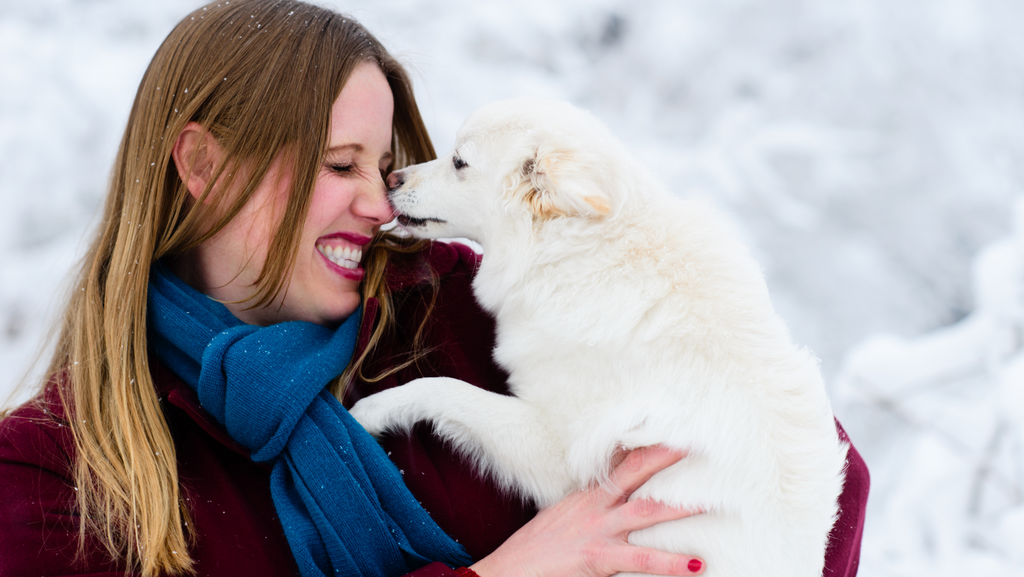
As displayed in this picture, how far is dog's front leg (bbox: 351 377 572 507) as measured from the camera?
1.51 metres

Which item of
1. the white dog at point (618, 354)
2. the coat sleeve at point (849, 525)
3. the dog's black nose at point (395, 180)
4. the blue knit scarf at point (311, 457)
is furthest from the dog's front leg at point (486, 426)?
the coat sleeve at point (849, 525)

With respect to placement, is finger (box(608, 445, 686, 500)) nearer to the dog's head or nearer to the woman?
the woman

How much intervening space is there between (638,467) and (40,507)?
134cm

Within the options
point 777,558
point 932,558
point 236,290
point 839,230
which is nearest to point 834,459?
point 777,558

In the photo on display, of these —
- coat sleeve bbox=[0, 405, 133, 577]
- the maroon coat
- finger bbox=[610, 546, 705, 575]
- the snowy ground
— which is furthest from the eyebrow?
the snowy ground

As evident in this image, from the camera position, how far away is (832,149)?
12.7 feet

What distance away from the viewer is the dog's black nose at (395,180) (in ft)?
5.95

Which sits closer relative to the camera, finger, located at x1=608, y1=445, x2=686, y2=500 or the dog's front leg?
finger, located at x1=608, y1=445, x2=686, y2=500

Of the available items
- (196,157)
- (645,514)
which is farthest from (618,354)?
(196,157)

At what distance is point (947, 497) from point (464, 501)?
9.70 feet

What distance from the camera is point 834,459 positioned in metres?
1.34

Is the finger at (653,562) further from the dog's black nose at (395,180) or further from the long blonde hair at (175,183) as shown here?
the dog's black nose at (395,180)

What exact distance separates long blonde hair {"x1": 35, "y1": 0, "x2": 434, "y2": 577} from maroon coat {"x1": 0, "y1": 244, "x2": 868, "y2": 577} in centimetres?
7

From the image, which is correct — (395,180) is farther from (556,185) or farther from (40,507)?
(40,507)
